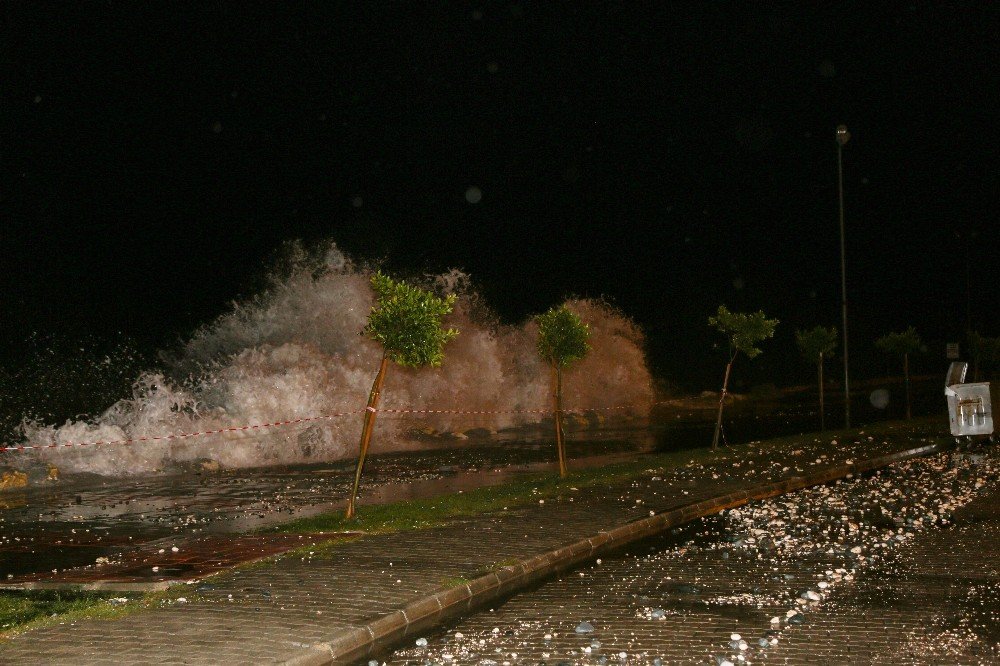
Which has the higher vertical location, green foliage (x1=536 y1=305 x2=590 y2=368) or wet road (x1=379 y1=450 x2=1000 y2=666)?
green foliage (x1=536 y1=305 x2=590 y2=368)

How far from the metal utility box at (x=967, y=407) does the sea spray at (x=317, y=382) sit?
412 inches

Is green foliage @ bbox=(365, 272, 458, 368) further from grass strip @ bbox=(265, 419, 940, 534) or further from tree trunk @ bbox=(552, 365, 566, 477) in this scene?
tree trunk @ bbox=(552, 365, 566, 477)

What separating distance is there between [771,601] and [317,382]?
22901mm

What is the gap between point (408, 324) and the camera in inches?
502

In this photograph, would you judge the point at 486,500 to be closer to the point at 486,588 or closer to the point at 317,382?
the point at 486,588

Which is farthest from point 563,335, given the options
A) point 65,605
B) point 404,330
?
point 65,605

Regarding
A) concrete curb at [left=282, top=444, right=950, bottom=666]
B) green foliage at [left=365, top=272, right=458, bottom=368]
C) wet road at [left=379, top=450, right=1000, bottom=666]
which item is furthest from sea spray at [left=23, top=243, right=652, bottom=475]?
wet road at [left=379, top=450, right=1000, bottom=666]

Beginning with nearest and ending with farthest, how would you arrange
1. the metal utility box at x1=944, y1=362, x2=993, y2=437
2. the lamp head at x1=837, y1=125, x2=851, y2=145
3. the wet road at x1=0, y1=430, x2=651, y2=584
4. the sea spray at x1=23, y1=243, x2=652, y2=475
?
the wet road at x1=0, y1=430, x2=651, y2=584, the metal utility box at x1=944, y1=362, x2=993, y2=437, the sea spray at x1=23, y1=243, x2=652, y2=475, the lamp head at x1=837, y1=125, x2=851, y2=145

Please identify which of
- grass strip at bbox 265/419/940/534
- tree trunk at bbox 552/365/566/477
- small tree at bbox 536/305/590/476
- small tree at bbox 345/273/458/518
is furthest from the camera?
small tree at bbox 536/305/590/476

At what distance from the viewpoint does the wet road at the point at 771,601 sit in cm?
671

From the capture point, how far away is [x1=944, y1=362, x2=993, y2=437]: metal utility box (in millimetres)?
22641

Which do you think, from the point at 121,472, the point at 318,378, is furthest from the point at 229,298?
the point at 121,472

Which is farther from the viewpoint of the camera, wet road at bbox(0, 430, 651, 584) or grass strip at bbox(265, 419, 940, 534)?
grass strip at bbox(265, 419, 940, 534)

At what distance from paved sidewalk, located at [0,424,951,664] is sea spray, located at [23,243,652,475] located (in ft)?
39.4
